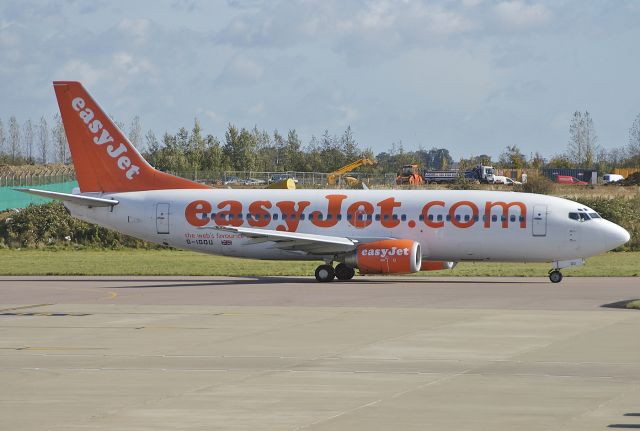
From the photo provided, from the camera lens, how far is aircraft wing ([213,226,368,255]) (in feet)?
141

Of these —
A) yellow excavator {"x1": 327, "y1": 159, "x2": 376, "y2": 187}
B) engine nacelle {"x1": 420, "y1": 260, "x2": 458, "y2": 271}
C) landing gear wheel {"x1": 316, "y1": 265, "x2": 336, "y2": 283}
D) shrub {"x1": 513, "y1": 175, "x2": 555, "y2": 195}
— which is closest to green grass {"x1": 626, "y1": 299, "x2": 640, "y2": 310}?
engine nacelle {"x1": 420, "y1": 260, "x2": 458, "y2": 271}

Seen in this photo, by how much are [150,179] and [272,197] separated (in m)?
5.32

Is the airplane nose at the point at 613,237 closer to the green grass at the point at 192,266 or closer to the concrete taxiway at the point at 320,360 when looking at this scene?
the green grass at the point at 192,266

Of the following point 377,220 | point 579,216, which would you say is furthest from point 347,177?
point 579,216

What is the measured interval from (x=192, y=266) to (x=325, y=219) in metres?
10.5

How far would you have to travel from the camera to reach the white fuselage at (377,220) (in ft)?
141

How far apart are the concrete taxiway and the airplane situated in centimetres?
515

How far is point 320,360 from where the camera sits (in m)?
21.8

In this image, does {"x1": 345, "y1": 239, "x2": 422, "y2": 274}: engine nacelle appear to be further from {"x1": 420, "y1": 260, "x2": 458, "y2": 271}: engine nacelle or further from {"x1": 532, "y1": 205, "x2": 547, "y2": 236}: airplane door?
{"x1": 532, "y1": 205, "x2": 547, "y2": 236}: airplane door

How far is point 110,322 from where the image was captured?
28.9 metres

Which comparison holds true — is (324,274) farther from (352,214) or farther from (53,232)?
(53,232)

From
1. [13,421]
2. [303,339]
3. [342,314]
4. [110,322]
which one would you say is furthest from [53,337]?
[13,421]

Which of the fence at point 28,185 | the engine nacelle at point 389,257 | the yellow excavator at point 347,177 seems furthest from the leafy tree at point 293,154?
the engine nacelle at point 389,257

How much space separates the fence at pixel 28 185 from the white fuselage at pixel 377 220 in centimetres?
3289
